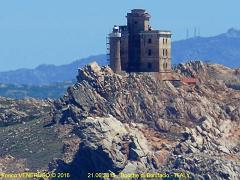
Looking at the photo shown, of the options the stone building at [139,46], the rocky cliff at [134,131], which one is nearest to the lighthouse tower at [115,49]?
the stone building at [139,46]

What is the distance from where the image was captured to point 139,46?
539ft

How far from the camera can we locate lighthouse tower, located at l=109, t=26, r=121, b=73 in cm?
16262

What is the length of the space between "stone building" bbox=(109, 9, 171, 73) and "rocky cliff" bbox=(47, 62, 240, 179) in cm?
300

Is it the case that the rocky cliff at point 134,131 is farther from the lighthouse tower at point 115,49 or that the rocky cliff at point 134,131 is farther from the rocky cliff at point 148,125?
the lighthouse tower at point 115,49

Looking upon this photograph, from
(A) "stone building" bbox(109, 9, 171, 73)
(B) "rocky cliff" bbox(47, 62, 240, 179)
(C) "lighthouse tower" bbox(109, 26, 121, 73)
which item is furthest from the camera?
(A) "stone building" bbox(109, 9, 171, 73)

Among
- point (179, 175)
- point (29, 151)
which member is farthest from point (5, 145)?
point (179, 175)

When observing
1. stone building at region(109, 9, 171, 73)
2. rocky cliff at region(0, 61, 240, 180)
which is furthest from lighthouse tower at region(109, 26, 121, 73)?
rocky cliff at region(0, 61, 240, 180)

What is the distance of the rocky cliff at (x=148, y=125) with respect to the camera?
473ft

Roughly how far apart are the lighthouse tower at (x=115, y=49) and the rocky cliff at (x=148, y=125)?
6.29 ft

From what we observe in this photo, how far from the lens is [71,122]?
157m

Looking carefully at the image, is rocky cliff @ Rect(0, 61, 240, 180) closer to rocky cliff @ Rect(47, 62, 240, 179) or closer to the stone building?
rocky cliff @ Rect(47, 62, 240, 179)

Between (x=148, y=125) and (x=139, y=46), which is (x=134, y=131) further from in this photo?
(x=139, y=46)

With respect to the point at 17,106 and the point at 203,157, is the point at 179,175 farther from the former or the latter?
the point at 17,106

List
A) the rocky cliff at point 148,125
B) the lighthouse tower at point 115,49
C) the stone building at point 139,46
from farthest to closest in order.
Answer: the stone building at point 139,46, the lighthouse tower at point 115,49, the rocky cliff at point 148,125
